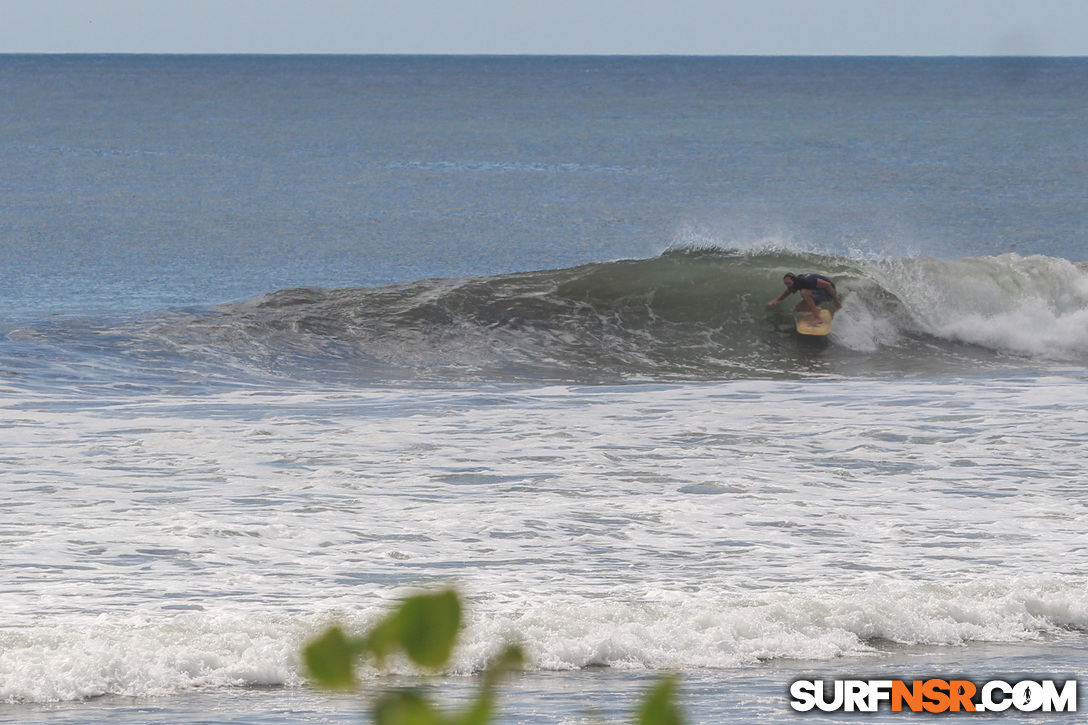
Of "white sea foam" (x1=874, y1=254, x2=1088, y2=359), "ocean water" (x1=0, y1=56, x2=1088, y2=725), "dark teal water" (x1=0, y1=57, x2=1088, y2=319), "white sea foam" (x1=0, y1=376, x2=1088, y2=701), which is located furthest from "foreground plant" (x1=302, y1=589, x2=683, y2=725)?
"dark teal water" (x1=0, y1=57, x2=1088, y2=319)

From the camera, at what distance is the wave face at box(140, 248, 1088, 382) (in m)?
16.8

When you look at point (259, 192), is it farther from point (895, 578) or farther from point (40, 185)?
point (895, 578)

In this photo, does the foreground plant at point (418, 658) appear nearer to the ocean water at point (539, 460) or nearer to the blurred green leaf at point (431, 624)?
the blurred green leaf at point (431, 624)

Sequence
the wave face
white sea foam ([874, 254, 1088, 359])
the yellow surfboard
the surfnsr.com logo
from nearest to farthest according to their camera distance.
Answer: the surfnsr.com logo, the wave face, white sea foam ([874, 254, 1088, 359]), the yellow surfboard

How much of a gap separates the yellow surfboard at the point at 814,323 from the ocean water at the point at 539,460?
0.18m

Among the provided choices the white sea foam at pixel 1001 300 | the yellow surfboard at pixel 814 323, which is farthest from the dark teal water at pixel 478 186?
the yellow surfboard at pixel 814 323

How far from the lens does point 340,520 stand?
8391 mm

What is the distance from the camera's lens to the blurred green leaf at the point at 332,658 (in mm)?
641

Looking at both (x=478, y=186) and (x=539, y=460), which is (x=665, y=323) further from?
(x=478, y=186)

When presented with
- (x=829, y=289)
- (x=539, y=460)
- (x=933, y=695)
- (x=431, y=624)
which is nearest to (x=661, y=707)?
(x=431, y=624)

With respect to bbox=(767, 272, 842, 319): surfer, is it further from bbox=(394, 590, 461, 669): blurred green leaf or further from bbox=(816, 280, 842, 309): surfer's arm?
bbox=(394, 590, 461, 669): blurred green leaf

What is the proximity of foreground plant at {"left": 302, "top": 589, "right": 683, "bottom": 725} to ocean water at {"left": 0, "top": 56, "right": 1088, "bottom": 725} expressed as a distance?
322 centimetres

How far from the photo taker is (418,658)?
678mm

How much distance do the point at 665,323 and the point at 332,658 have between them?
1896 cm
